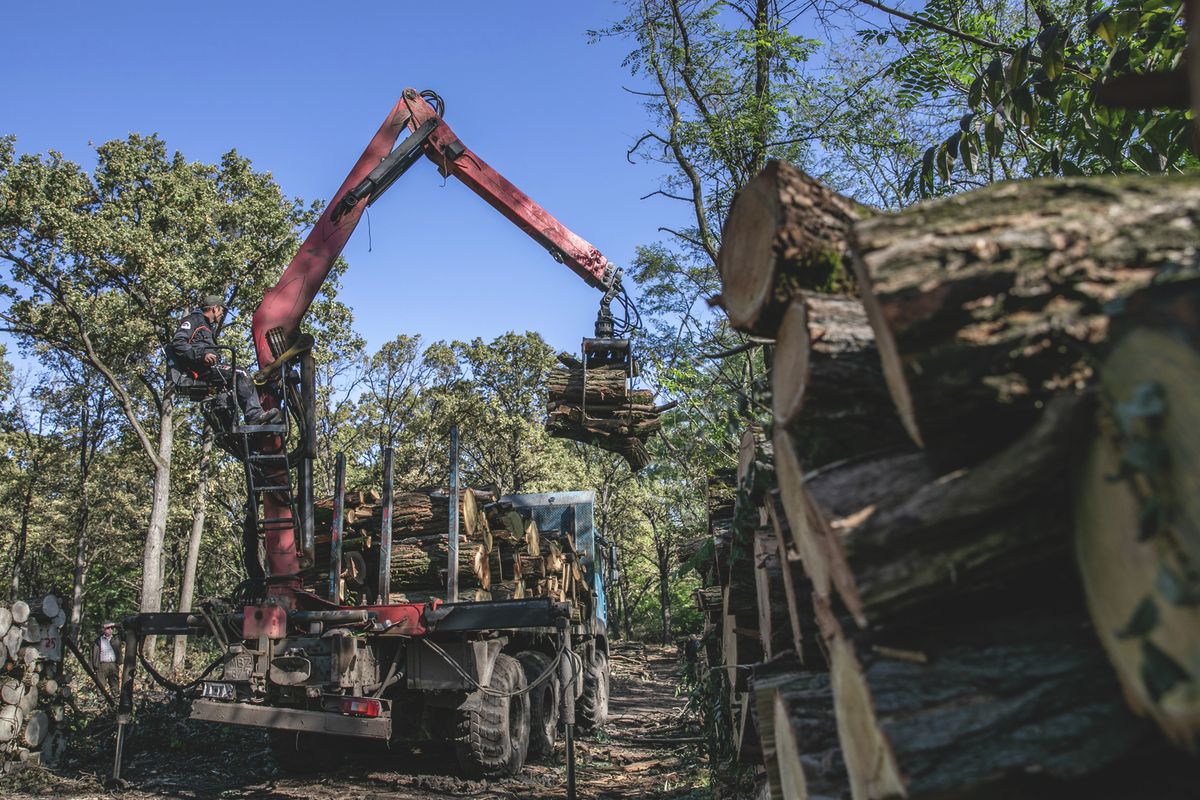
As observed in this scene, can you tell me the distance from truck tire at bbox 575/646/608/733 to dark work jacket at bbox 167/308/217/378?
271 inches

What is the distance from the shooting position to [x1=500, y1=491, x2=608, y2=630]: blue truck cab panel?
12766mm

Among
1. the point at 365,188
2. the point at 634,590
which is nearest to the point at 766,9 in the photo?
the point at 365,188

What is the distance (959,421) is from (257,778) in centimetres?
862

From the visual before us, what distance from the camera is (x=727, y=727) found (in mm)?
5992

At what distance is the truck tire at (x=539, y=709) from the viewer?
9328mm

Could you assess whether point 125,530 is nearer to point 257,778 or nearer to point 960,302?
point 257,778

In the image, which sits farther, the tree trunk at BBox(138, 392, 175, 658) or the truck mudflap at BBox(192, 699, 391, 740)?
the tree trunk at BBox(138, 392, 175, 658)

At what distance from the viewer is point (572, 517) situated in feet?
42.1

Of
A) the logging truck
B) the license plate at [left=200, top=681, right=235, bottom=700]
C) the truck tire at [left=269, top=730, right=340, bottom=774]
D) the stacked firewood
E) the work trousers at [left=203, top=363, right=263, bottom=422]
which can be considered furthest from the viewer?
the stacked firewood

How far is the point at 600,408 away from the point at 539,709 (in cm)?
391

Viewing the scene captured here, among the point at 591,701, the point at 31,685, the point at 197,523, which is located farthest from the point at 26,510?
the point at 591,701

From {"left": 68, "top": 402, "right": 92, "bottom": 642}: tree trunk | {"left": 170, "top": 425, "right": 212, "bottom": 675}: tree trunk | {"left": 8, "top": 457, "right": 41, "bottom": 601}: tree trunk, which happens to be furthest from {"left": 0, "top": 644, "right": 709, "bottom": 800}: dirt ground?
{"left": 8, "top": 457, "right": 41, "bottom": 601}: tree trunk

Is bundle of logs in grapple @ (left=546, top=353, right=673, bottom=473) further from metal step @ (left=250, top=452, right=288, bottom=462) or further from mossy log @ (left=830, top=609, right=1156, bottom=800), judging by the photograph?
mossy log @ (left=830, top=609, right=1156, bottom=800)

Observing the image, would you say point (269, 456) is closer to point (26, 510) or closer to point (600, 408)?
point (600, 408)
